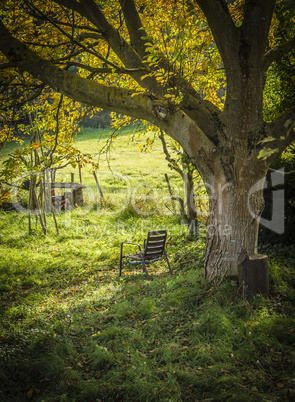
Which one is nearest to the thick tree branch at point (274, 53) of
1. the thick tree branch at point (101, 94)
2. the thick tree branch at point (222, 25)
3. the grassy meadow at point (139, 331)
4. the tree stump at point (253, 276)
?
the thick tree branch at point (222, 25)

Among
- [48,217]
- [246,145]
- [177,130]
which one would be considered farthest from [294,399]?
[48,217]

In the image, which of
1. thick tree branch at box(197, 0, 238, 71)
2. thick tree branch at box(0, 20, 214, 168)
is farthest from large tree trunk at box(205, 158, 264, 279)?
thick tree branch at box(197, 0, 238, 71)

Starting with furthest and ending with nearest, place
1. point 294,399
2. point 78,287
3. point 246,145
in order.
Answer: point 78,287, point 246,145, point 294,399

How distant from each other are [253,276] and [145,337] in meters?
1.81

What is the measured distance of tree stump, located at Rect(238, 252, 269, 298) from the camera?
4.75 meters

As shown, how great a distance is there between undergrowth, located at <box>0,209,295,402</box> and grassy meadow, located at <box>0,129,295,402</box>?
0.5 inches

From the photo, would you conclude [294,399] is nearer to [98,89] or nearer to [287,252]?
[287,252]

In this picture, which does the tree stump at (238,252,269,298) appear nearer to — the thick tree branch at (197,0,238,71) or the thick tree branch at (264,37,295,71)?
the thick tree branch at (197,0,238,71)

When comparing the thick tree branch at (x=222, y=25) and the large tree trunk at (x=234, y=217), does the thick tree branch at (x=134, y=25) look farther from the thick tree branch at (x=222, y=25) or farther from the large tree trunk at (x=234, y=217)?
the large tree trunk at (x=234, y=217)

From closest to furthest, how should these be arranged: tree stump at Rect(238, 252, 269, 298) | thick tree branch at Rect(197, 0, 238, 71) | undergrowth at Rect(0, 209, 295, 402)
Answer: undergrowth at Rect(0, 209, 295, 402) < thick tree branch at Rect(197, 0, 238, 71) < tree stump at Rect(238, 252, 269, 298)

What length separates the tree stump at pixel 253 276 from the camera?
4.75 metres

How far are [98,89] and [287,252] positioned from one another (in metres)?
4.78

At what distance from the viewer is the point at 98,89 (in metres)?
4.98

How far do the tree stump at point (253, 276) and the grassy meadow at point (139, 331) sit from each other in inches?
5.5
